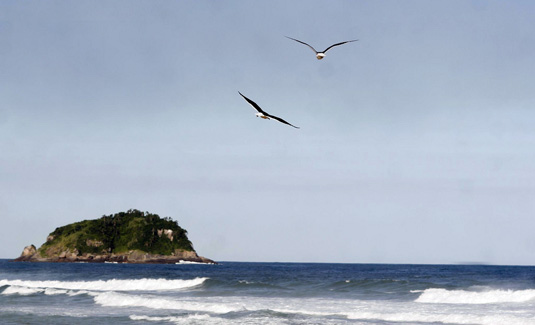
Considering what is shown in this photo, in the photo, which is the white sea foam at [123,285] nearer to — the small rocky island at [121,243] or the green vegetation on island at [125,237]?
the small rocky island at [121,243]

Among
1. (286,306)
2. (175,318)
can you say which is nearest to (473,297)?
(286,306)

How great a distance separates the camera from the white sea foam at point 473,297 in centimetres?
3478

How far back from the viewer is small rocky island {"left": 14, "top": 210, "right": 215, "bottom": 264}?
17025cm

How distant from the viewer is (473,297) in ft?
119

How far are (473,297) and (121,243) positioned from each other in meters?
153

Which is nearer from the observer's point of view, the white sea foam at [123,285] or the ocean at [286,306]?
the ocean at [286,306]

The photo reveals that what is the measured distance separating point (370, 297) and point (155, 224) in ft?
482

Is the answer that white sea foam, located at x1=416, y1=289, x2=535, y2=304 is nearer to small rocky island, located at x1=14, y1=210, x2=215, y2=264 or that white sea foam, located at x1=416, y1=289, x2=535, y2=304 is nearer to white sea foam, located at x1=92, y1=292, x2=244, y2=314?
white sea foam, located at x1=92, y1=292, x2=244, y2=314

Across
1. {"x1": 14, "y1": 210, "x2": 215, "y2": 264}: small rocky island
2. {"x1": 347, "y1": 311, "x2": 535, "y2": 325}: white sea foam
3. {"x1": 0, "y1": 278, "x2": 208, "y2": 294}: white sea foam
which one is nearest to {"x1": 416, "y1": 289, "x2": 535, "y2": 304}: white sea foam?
{"x1": 347, "y1": 311, "x2": 535, "y2": 325}: white sea foam

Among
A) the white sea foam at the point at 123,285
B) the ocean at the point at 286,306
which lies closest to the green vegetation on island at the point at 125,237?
the white sea foam at the point at 123,285

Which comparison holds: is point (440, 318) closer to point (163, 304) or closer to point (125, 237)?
point (163, 304)

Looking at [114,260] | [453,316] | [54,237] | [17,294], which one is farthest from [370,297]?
[54,237]

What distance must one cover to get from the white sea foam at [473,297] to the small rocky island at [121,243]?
5309 inches

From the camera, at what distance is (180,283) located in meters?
51.0
